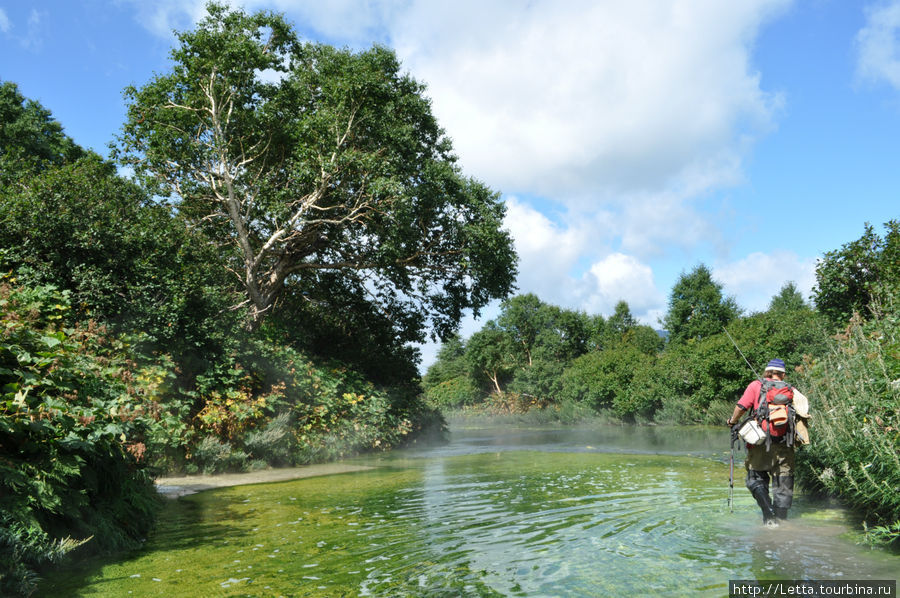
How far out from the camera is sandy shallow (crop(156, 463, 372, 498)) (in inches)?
478

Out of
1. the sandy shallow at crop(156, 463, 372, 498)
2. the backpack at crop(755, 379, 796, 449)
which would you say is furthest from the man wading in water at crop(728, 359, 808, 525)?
the sandy shallow at crop(156, 463, 372, 498)

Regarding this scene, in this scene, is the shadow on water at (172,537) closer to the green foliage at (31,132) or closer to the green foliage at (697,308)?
the green foliage at (31,132)

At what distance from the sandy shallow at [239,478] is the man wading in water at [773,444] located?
954 centimetres

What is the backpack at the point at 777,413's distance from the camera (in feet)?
24.2

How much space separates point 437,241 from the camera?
23.2 meters

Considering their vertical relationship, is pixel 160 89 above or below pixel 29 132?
below

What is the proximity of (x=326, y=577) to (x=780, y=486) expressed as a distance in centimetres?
545

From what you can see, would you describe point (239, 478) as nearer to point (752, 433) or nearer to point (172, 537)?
point (172, 537)

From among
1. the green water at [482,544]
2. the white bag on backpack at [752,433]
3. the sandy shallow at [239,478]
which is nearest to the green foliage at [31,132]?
the sandy shallow at [239,478]

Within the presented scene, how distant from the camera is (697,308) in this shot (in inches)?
2142

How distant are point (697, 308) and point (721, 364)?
2416 cm

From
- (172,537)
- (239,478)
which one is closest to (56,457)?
(172,537)

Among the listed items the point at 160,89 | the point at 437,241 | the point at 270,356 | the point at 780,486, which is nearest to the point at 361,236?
the point at 437,241

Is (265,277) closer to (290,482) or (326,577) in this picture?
(290,482)
